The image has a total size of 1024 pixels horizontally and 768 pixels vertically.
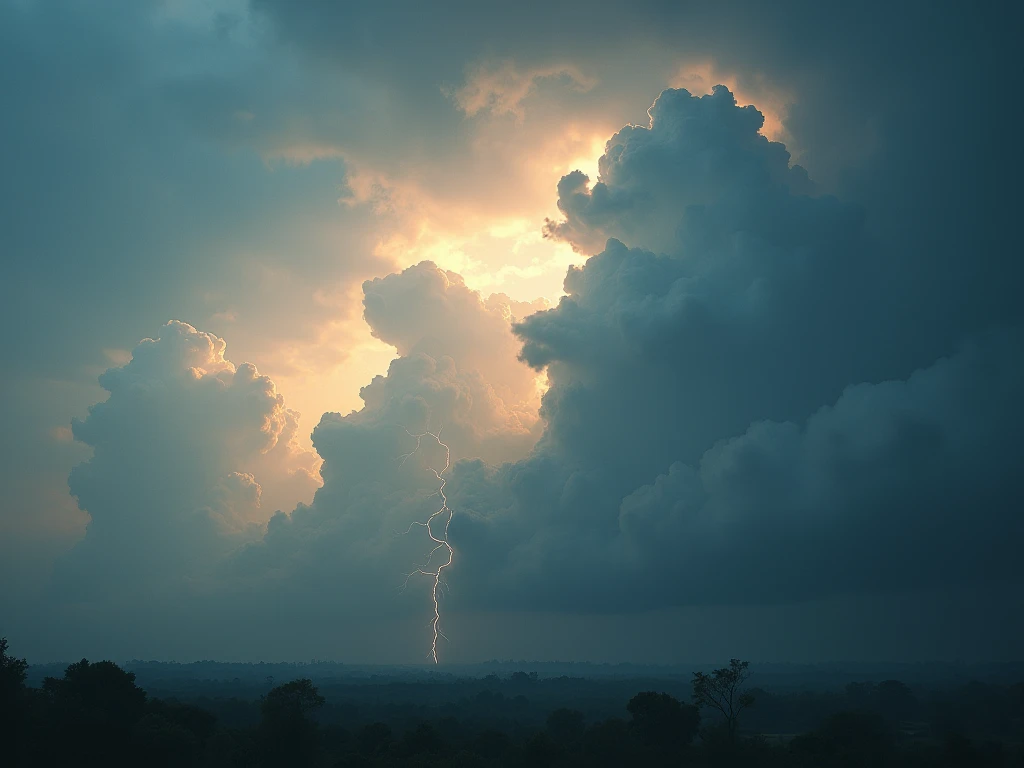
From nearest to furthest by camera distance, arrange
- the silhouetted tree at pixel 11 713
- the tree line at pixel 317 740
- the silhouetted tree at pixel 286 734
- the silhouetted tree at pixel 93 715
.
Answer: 1. the silhouetted tree at pixel 11 713
2. the silhouetted tree at pixel 93 715
3. the tree line at pixel 317 740
4. the silhouetted tree at pixel 286 734

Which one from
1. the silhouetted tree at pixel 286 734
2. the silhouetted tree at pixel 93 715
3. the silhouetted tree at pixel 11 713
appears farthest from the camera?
the silhouetted tree at pixel 286 734

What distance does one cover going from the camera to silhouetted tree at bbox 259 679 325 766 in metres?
69.4

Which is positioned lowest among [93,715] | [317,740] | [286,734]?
[317,740]

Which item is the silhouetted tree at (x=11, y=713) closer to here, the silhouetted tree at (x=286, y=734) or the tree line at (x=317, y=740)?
the tree line at (x=317, y=740)

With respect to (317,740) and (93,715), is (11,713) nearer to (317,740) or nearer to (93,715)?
(93,715)

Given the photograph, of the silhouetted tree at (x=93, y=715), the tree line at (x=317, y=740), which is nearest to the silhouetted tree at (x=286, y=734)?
the tree line at (x=317, y=740)

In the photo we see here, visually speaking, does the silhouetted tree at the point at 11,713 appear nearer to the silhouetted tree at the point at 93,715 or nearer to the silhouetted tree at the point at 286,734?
the silhouetted tree at the point at 93,715

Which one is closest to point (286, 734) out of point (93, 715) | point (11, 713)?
point (93, 715)

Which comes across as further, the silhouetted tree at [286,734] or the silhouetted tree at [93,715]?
the silhouetted tree at [286,734]

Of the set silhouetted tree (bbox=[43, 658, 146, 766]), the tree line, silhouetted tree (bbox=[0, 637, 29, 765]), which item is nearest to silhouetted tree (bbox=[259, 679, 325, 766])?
the tree line

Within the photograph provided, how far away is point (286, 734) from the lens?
230 ft

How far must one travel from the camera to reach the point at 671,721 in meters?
87.7

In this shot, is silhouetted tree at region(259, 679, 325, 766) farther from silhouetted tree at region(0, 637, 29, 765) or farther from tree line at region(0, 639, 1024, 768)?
silhouetted tree at region(0, 637, 29, 765)

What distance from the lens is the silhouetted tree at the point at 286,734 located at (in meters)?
69.4
